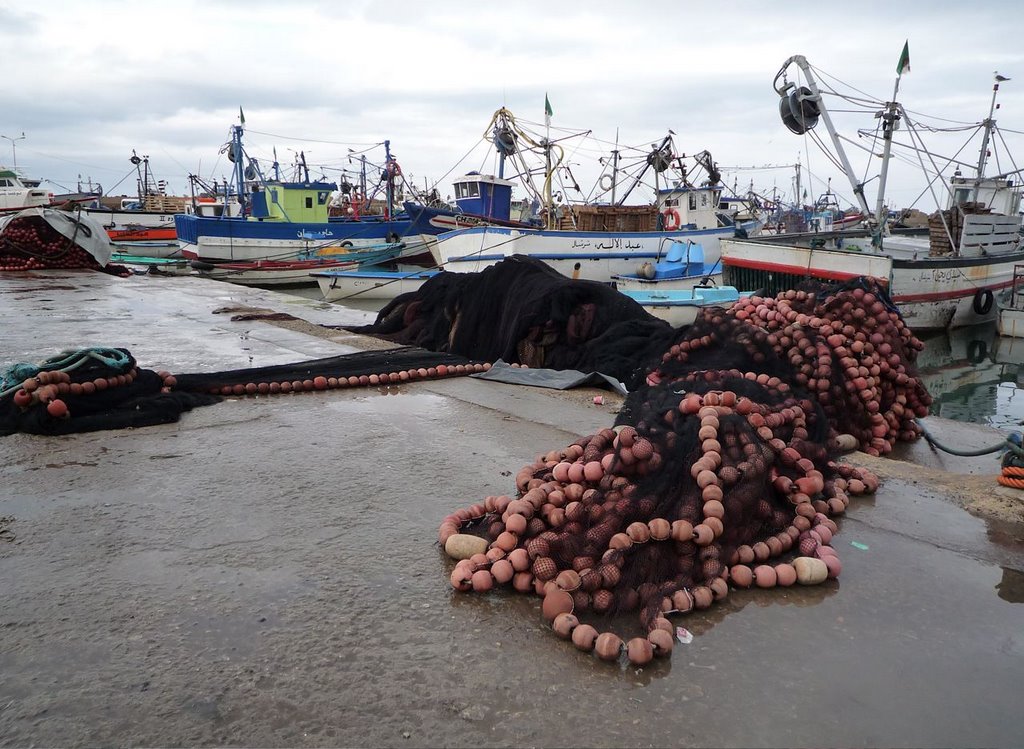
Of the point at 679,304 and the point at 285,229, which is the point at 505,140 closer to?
the point at 285,229

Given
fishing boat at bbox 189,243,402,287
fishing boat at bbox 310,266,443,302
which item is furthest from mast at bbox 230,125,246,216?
fishing boat at bbox 310,266,443,302

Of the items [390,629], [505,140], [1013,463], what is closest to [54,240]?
[505,140]

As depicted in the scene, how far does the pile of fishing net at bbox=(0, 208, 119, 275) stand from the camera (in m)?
16.5

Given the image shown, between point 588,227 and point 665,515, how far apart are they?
17879 millimetres

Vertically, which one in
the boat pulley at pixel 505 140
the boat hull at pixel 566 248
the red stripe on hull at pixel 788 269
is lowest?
the red stripe on hull at pixel 788 269

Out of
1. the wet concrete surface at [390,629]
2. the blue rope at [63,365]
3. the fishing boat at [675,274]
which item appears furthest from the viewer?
the fishing boat at [675,274]

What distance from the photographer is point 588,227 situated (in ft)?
64.4

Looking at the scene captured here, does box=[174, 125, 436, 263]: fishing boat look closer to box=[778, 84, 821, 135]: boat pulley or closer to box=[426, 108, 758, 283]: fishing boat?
box=[426, 108, 758, 283]: fishing boat

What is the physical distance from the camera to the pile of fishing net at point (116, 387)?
3.96 m

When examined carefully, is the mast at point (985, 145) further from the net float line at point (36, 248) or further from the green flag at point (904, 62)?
the net float line at point (36, 248)

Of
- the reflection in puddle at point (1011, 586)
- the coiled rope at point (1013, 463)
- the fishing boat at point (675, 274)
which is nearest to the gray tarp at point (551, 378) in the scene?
the coiled rope at point (1013, 463)

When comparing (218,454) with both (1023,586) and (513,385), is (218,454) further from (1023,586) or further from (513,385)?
(1023,586)

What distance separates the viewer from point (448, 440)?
398 centimetres

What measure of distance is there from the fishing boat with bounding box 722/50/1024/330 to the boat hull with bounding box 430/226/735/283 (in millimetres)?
2229
